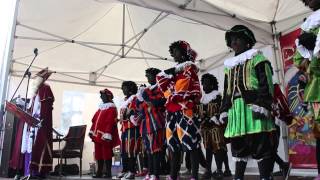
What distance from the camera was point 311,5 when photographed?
2988 millimetres

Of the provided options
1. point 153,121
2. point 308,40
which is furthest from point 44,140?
point 308,40

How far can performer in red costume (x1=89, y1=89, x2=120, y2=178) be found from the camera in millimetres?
6242

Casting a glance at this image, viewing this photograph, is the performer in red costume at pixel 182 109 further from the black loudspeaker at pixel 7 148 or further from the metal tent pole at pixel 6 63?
the black loudspeaker at pixel 7 148

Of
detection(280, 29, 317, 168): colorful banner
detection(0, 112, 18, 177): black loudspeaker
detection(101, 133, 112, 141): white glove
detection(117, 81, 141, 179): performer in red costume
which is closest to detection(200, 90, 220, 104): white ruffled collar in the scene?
detection(117, 81, 141, 179): performer in red costume

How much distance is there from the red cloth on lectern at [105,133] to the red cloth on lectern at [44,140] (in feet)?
2.82

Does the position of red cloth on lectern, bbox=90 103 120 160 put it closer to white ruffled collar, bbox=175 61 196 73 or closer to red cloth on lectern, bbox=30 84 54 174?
red cloth on lectern, bbox=30 84 54 174

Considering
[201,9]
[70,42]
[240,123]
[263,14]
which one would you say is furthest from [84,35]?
[240,123]

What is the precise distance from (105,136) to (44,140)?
41.9 inches

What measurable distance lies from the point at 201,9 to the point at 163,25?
217 cm

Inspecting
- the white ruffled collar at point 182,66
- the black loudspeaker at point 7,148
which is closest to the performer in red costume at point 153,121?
the white ruffled collar at point 182,66

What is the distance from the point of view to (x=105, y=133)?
6.25 metres

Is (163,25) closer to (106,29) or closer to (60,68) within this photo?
(106,29)

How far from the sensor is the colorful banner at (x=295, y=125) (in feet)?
18.0

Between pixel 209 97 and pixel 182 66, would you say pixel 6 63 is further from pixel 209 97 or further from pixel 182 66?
pixel 209 97
